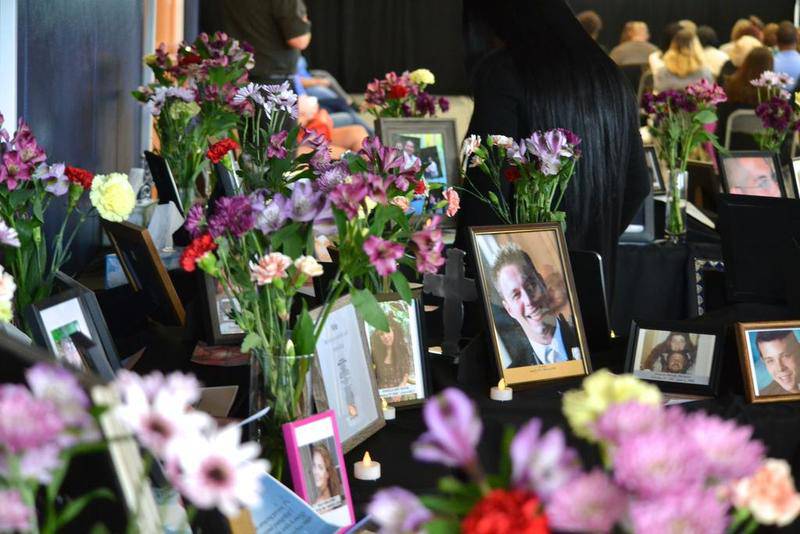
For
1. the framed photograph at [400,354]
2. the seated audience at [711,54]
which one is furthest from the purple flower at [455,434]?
the seated audience at [711,54]

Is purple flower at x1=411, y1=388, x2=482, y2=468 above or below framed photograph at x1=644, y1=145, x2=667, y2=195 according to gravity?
above

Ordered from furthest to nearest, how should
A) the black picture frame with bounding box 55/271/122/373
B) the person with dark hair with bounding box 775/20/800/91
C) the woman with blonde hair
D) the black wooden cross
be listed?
the woman with blonde hair → the person with dark hair with bounding box 775/20/800/91 → the black wooden cross → the black picture frame with bounding box 55/271/122/373

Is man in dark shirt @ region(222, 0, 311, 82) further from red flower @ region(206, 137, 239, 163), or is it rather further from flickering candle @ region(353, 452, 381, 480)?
flickering candle @ region(353, 452, 381, 480)

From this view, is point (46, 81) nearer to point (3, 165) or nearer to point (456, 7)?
point (3, 165)

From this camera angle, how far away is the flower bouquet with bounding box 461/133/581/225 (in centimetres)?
207

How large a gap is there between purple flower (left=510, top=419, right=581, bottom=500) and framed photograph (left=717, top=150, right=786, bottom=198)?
2999mm

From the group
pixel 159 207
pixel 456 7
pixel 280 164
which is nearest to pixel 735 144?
pixel 159 207

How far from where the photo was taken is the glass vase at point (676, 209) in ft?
11.2

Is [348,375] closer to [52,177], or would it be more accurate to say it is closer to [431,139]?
[52,177]

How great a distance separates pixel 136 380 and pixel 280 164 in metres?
1.40

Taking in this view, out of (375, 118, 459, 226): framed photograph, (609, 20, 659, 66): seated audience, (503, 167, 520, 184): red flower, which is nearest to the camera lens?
(503, 167, 520, 184): red flower

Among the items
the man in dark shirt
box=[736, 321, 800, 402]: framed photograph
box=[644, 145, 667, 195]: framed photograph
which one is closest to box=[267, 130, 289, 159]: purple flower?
box=[736, 321, 800, 402]: framed photograph

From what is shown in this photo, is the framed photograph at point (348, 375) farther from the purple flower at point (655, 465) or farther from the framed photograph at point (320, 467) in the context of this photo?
the purple flower at point (655, 465)

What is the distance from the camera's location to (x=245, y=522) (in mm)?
1086
